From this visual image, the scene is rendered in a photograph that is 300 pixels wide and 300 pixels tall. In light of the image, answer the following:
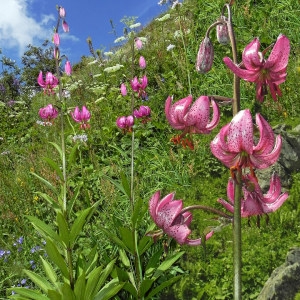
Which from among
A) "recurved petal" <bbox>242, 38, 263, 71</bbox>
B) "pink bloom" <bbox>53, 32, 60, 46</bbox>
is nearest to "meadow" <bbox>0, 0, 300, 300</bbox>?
"pink bloom" <bbox>53, 32, 60, 46</bbox>

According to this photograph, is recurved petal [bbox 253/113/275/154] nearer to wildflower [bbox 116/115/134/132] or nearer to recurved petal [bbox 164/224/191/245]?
recurved petal [bbox 164/224/191/245]

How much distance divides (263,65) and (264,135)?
177 mm

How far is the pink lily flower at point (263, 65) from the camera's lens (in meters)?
1.13

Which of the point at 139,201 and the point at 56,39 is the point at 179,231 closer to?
the point at 139,201

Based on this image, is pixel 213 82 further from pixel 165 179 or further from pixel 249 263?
pixel 249 263

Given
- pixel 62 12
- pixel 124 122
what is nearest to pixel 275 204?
pixel 62 12

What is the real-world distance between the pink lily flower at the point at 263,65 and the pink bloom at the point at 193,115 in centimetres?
12

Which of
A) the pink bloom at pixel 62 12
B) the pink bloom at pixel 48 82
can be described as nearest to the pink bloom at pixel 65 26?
the pink bloom at pixel 62 12

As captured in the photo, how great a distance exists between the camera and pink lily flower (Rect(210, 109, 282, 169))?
1.05 m

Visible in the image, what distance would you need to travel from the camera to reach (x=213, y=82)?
210 inches

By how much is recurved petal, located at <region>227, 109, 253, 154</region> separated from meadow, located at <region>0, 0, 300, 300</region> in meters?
0.17

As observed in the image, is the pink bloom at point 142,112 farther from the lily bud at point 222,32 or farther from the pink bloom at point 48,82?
the lily bud at point 222,32

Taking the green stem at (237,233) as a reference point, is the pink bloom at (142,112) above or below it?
above

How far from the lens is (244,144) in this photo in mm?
1080
